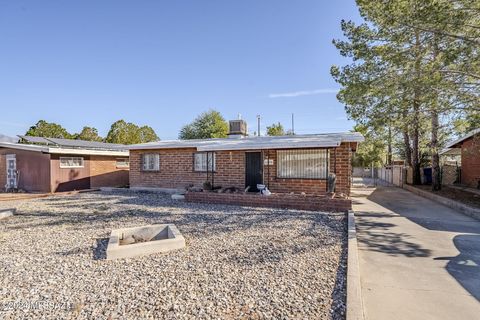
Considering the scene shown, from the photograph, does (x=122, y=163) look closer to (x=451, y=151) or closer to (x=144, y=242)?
(x=144, y=242)

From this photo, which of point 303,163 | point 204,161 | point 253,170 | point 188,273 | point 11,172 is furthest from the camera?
point 11,172

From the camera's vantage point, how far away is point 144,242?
5.41m

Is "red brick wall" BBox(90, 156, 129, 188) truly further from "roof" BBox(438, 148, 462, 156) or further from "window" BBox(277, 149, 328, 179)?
"roof" BBox(438, 148, 462, 156)

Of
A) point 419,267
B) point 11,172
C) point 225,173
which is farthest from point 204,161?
point 11,172

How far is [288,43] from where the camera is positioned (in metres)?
15.1

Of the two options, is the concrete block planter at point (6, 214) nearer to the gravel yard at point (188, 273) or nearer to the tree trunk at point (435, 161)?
the gravel yard at point (188, 273)

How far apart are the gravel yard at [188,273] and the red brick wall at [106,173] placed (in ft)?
35.2

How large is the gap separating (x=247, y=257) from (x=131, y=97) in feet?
73.4

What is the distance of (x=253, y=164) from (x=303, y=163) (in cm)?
224

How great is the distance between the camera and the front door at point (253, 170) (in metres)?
12.0

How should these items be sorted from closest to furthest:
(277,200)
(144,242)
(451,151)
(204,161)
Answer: (144,242)
(277,200)
(204,161)
(451,151)

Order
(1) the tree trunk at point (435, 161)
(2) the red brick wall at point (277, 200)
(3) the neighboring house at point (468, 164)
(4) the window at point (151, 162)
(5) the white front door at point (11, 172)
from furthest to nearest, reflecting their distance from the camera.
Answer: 1. (5) the white front door at point (11, 172)
2. (3) the neighboring house at point (468, 164)
3. (1) the tree trunk at point (435, 161)
4. (4) the window at point (151, 162)
5. (2) the red brick wall at point (277, 200)

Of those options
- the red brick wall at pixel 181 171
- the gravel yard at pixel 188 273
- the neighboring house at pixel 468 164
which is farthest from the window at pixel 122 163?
the neighboring house at pixel 468 164

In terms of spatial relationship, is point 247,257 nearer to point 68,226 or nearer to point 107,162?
point 68,226
